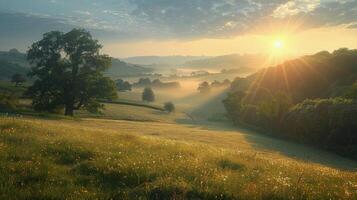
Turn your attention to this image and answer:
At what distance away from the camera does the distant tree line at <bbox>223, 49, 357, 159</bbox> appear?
7362 centimetres

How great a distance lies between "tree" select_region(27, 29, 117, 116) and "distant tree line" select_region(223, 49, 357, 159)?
4094cm

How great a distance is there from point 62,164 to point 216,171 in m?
5.78

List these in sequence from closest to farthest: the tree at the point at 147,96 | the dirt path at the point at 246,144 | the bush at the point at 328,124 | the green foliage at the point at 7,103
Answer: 1. the dirt path at the point at 246,144
2. the green foliage at the point at 7,103
3. the bush at the point at 328,124
4. the tree at the point at 147,96

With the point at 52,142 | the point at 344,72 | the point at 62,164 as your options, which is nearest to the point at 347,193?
the point at 62,164

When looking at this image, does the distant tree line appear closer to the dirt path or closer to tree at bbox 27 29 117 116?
the dirt path

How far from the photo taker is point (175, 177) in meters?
13.4

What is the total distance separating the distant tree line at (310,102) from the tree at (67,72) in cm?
4094

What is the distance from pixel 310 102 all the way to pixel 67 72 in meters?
52.1

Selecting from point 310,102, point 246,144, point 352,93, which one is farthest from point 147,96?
point 246,144

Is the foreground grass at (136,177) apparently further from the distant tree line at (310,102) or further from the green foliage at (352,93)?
the green foliage at (352,93)

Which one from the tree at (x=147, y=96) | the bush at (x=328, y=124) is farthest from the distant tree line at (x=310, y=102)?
the tree at (x=147, y=96)

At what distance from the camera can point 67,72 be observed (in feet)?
240

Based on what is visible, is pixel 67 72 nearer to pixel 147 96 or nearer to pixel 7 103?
pixel 7 103

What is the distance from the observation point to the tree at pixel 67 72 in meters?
72.6
